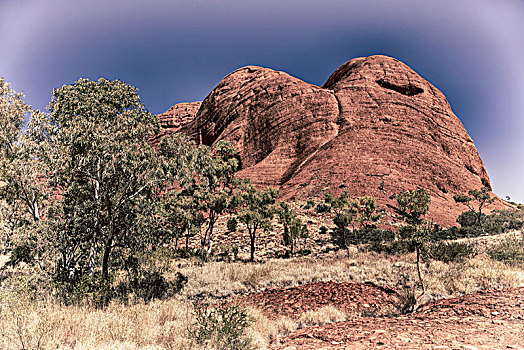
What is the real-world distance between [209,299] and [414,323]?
6.98 meters

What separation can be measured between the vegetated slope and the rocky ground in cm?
2489

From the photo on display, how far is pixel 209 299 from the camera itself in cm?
1010

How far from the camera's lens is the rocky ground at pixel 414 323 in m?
4.74

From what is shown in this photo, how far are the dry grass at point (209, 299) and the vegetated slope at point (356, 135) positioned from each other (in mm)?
21249

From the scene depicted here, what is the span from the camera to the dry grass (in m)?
4.48

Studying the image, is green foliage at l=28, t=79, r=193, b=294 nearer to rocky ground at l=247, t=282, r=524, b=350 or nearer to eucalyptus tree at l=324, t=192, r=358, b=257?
rocky ground at l=247, t=282, r=524, b=350

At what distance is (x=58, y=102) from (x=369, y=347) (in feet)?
39.0

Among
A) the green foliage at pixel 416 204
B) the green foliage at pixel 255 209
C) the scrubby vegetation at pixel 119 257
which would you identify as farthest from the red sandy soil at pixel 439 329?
the green foliage at pixel 255 209

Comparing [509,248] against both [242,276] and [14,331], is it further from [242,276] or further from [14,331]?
[14,331]

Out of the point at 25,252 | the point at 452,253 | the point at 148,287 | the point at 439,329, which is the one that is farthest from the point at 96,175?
the point at 452,253

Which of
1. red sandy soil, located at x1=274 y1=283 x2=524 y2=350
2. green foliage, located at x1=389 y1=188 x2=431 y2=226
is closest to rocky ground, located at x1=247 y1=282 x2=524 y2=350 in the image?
red sandy soil, located at x1=274 y1=283 x2=524 y2=350

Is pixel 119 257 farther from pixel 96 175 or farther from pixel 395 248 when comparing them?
pixel 395 248

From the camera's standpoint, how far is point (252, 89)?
59688mm

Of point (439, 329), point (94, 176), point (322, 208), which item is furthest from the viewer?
point (322, 208)
